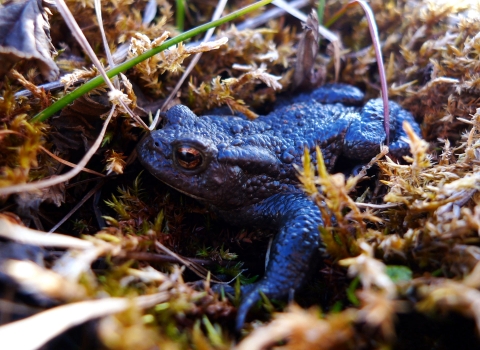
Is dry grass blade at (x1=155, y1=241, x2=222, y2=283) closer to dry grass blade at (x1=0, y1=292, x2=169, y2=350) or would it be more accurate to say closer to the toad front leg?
the toad front leg

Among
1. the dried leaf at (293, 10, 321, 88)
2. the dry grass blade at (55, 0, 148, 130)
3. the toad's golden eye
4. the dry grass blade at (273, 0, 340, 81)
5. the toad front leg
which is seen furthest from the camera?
the dry grass blade at (273, 0, 340, 81)

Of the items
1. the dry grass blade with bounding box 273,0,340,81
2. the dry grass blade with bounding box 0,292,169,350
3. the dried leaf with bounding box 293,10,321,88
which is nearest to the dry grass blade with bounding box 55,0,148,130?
the dry grass blade with bounding box 0,292,169,350

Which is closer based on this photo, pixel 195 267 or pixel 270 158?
pixel 195 267

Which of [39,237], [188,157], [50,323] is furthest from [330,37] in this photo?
[50,323]

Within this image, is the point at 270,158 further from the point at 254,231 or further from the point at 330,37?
the point at 330,37

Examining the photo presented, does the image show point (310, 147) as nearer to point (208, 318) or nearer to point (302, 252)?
point (302, 252)
